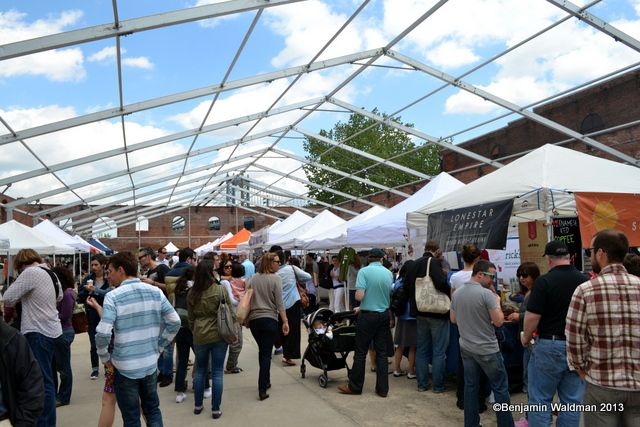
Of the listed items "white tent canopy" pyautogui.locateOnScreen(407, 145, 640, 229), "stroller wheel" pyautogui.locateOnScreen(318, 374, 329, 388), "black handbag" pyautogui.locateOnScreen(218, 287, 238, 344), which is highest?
"white tent canopy" pyautogui.locateOnScreen(407, 145, 640, 229)

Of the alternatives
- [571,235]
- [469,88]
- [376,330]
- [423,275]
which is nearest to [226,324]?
[376,330]

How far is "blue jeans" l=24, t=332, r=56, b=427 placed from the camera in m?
4.85

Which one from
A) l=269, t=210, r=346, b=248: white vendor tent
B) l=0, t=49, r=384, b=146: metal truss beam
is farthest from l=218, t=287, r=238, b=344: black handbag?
l=269, t=210, r=346, b=248: white vendor tent

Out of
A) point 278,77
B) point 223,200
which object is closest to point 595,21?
point 278,77

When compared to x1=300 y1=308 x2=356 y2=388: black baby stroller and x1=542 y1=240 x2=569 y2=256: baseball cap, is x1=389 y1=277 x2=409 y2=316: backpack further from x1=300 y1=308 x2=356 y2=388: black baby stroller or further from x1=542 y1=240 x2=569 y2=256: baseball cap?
x1=542 y1=240 x2=569 y2=256: baseball cap

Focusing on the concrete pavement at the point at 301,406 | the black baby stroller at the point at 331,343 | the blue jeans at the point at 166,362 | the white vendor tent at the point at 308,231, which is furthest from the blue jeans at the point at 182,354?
the white vendor tent at the point at 308,231

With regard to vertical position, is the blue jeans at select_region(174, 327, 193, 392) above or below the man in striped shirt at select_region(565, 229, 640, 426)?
below

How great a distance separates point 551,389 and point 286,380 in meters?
4.14

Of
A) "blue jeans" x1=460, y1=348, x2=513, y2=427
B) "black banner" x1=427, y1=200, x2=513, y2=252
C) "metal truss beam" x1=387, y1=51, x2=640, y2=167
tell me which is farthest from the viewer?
"metal truss beam" x1=387, y1=51, x2=640, y2=167

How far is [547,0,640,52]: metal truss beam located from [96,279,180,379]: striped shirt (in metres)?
7.94

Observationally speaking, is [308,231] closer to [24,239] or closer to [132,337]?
[24,239]

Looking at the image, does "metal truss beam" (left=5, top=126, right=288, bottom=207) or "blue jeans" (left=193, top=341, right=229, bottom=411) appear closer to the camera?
"blue jeans" (left=193, top=341, right=229, bottom=411)

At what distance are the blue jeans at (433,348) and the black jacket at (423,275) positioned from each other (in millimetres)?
118

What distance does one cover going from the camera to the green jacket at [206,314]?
18.5ft
